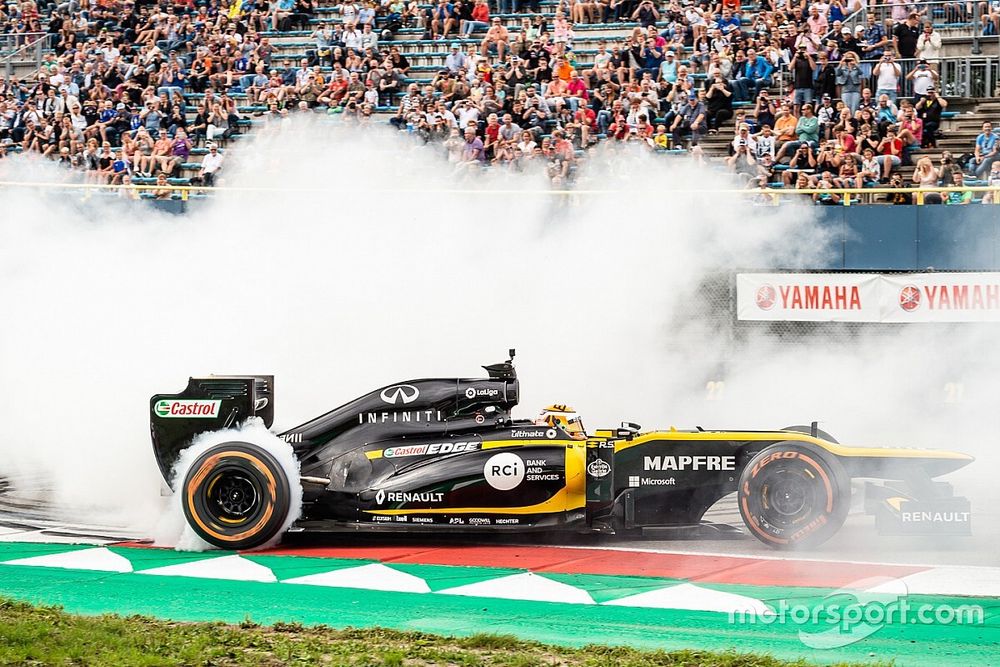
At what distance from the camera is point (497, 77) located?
19906 millimetres

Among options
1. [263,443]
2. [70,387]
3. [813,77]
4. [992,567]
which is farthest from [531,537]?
[813,77]

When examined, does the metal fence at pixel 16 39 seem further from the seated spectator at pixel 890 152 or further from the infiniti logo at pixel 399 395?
the infiniti logo at pixel 399 395

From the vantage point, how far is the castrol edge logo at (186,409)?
9.82m

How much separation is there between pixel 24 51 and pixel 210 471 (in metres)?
20.5

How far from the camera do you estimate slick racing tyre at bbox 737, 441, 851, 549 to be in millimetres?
9227

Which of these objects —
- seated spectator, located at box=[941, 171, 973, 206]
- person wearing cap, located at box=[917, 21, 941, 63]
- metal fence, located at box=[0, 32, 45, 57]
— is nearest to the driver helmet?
seated spectator, located at box=[941, 171, 973, 206]

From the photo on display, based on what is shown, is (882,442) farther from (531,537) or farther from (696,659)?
(696,659)

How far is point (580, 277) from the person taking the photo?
1548 centimetres

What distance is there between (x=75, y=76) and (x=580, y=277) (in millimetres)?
13035

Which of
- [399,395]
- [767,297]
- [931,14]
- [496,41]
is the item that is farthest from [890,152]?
[399,395]

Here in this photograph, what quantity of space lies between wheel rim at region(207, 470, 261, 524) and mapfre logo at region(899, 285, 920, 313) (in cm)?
845

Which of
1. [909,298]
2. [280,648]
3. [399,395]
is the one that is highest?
[909,298]

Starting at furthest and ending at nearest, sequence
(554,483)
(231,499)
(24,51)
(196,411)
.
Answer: (24,51) < (196,411) < (231,499) < (554,483)

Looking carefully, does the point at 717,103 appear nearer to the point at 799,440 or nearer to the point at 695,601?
the point at 799,440
